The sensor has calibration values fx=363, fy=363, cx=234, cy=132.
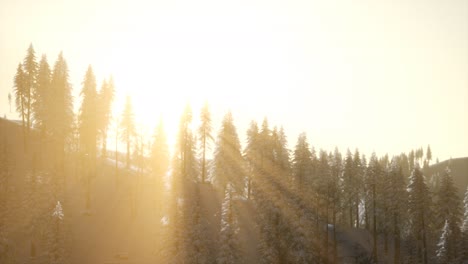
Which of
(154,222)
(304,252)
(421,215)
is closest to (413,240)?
(421,215)

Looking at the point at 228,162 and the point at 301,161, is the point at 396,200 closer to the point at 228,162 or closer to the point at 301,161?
the point at 301,161

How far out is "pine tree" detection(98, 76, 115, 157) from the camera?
62.3 m

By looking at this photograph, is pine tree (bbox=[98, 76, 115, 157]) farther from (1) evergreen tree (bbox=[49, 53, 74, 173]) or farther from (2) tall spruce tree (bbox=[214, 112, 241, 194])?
(2) tall spruce tree (bbox=[214, 112, 241, 194])

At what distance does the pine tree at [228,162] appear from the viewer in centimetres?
6125

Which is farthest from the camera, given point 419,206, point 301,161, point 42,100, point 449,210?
Answer: point 301,161

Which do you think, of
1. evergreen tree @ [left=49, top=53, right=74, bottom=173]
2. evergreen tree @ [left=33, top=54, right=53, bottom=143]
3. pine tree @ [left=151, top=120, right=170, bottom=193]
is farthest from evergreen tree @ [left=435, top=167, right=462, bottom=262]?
evergreen tree @ [left=33, top=54, right=53, bottom=143]

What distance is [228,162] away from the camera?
6225 cm

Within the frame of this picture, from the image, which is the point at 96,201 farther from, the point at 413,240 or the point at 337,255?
the point at 413,240

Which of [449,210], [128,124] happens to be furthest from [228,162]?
[449,210]

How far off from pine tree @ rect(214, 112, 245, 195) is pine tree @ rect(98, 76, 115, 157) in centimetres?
1978

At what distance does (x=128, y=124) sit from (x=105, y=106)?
5.30 meters

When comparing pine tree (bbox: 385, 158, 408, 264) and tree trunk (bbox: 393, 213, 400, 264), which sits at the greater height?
pine tree (bbox: 385, 158, 408, 264)

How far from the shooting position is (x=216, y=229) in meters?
53.5

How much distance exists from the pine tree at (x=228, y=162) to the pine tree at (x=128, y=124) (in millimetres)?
15115
